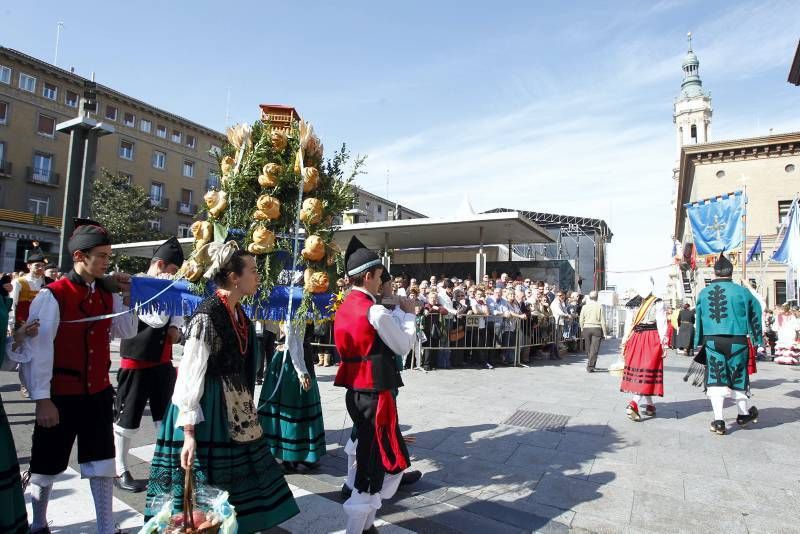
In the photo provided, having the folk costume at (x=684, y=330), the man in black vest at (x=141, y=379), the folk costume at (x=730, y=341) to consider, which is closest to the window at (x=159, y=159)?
the folk costume at (x=684, y=330)

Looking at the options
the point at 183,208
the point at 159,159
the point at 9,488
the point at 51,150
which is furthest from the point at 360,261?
the point at 159,159

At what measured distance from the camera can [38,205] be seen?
113 ft

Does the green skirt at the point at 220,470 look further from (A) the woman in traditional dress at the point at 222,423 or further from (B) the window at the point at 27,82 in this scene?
(B) the window at the point at 27,82

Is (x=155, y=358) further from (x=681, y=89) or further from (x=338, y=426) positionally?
(x=681, y=89)

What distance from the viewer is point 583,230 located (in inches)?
1382

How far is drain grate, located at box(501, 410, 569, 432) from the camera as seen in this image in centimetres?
575

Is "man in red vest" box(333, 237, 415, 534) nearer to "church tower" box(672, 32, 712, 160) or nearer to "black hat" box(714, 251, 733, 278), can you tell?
"black hat" box(714, 251, 733, 278)

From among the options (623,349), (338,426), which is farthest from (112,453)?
(623,349)

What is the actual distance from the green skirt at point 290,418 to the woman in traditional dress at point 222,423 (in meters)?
Result: 1.42

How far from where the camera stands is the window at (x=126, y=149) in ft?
128

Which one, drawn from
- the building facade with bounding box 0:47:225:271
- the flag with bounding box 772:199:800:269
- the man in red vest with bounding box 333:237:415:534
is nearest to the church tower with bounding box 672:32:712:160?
the flag with bounding box 772:199:800:269

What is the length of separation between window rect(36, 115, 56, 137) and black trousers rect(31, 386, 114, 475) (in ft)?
134

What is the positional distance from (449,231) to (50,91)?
35.1 m

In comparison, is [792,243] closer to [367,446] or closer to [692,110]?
[367,446]
